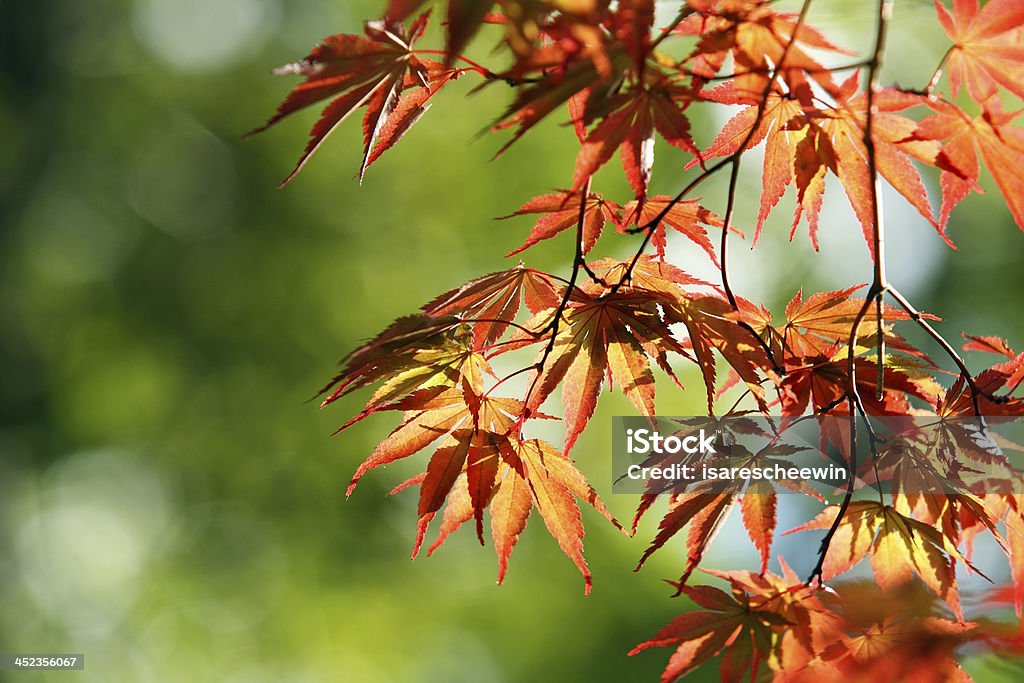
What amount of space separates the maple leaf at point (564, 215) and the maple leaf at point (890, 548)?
32 cm

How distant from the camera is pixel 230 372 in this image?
3.94 m

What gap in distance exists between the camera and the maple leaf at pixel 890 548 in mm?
648

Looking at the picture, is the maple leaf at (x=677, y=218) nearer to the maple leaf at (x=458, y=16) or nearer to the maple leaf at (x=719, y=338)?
the maple leaf at (x=719, y=338)

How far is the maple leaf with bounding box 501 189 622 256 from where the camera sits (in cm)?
65

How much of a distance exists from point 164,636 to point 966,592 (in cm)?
389

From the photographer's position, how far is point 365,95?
0.61m

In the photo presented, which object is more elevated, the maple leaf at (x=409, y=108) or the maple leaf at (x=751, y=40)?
the maple leaf at (x=409, y=108)

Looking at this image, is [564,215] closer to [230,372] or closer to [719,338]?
[719,338]

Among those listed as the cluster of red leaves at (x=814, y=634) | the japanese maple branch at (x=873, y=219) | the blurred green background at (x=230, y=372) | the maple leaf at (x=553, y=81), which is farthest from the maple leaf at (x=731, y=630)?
the blurred green background at (x=230, y=372)

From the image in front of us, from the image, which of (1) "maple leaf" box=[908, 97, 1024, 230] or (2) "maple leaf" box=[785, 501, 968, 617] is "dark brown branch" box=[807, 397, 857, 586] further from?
(1) "maple leaf" box=[908, 97, 1024, 230]

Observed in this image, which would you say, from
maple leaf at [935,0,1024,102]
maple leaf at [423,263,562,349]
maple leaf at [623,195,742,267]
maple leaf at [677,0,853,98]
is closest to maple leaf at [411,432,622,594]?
maple leaf at [423,263,562,349]

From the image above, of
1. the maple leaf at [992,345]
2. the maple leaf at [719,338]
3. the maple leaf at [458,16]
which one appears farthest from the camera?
the maple leaf at [992,345]

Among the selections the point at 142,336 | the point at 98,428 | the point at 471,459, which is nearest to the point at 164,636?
the point at 98,428

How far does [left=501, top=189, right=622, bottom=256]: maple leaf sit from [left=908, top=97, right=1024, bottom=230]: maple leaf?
248mm
